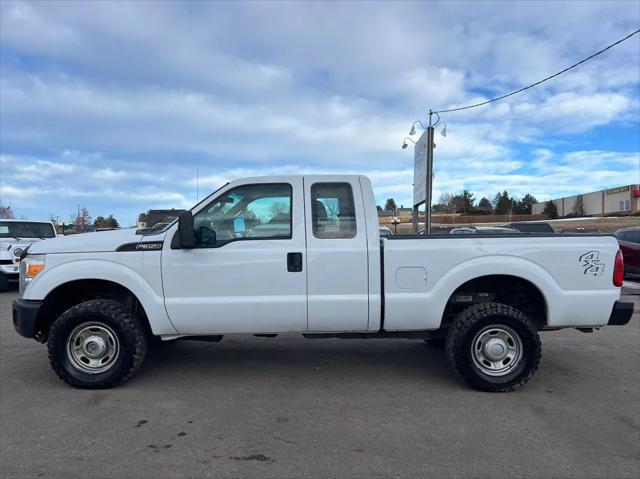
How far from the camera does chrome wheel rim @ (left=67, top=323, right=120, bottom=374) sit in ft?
15.2

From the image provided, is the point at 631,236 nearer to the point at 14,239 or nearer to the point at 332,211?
the point at 332,211

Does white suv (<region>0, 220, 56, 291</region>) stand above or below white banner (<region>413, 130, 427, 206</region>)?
below

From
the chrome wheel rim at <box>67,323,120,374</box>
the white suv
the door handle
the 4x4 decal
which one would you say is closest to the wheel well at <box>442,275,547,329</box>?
the 4x4 decal

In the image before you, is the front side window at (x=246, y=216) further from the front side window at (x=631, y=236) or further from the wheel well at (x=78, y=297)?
the front side window at (x=631, y=236)

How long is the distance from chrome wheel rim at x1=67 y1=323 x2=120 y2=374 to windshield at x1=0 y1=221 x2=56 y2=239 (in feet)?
32.5

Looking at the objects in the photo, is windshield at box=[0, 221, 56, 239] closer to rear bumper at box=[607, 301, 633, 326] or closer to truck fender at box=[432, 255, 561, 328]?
truck fender at box=[432, 255, 561, 328]

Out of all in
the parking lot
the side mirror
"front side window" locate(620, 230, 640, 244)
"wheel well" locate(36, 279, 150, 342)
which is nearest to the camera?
the parking lot

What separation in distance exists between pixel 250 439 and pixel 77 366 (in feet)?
6.78

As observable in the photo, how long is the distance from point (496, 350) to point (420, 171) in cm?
1612

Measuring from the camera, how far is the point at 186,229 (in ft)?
14.3

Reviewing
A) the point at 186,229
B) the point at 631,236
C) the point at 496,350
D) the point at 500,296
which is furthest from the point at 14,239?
the point at 631,236

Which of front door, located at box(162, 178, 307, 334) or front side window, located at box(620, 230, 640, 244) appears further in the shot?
front side window, located at box(620, 230, 640, 244)

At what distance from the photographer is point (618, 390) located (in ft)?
15.4

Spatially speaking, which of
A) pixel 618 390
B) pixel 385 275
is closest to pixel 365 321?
pixel 385 275
